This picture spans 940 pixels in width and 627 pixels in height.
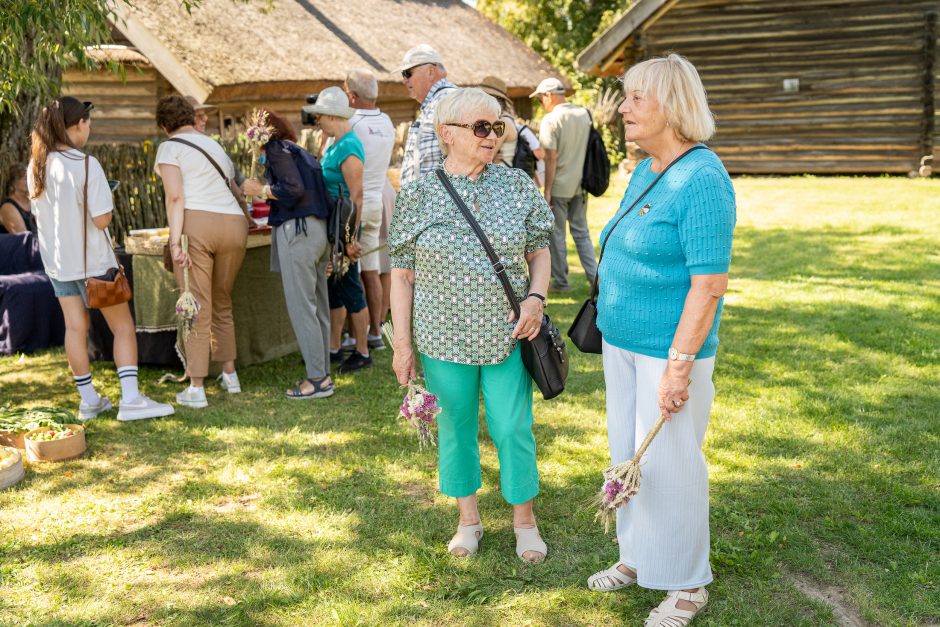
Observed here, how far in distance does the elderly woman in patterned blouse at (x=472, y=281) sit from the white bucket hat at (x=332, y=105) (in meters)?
2.48

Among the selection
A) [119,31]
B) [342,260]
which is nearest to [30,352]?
[342,260]

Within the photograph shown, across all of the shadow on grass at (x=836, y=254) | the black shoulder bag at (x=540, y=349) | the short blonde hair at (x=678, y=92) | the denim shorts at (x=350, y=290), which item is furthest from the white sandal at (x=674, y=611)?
the shadow on grass at (x=836, y=254)

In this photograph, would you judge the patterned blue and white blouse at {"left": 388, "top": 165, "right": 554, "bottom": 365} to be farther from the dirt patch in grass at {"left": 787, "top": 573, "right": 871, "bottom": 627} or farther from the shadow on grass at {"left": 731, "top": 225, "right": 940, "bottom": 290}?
the shadow on grass at {"left": 731, "top": 225, "right": 940, "bottom": 290}

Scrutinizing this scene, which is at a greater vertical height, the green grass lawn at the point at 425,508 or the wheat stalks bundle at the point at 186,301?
the wheat stalks bundle at the point at 186,301

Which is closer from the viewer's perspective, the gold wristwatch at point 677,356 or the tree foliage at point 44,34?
the gold wristwatch at point 677,356

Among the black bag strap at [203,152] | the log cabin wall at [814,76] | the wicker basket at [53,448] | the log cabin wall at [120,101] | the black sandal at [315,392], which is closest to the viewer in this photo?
the wicker basket at [53,448]

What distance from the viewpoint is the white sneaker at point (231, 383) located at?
5949 mm

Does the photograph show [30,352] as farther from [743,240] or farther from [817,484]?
[743,240]

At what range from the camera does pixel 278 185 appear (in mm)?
5438

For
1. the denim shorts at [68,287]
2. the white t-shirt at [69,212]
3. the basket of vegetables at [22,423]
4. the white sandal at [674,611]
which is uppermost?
the white t-shirt at [69,212]

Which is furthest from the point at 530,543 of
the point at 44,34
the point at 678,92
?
the point at 44,34

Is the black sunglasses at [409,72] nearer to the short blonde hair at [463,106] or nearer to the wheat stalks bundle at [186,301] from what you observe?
the wheat stalks bundle at [186,301]

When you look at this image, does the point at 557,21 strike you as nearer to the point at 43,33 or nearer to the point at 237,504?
the point at 43,33

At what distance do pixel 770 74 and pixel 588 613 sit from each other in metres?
16.8
